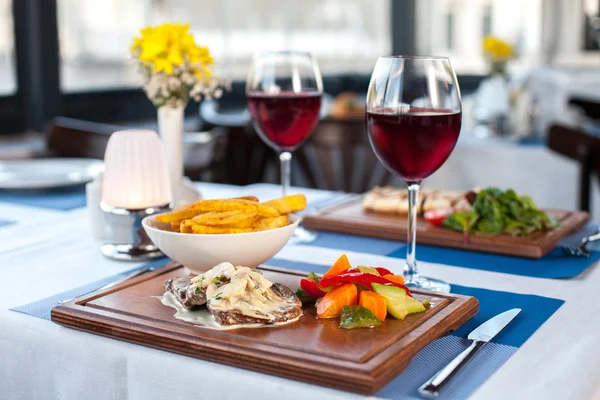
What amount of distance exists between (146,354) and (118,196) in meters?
0.48

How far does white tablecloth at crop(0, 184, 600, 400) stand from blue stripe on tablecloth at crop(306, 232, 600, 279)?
1.0 inches

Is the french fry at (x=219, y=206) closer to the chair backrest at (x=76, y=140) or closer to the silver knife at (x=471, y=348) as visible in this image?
the silver knife at (x=471, y=348)

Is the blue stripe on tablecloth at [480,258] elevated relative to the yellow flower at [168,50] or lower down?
lower down

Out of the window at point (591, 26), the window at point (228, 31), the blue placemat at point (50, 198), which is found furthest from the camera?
the window at point (591, 26)

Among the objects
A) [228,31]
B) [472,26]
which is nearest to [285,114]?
[228,31]

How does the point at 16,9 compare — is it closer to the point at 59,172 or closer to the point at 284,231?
the point at 59,172

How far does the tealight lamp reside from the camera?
1.24 m

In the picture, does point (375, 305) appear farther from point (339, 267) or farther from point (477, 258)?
point (477, 258)

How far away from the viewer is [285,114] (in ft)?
4.70

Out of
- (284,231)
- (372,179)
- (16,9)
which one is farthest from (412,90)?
(16,9)

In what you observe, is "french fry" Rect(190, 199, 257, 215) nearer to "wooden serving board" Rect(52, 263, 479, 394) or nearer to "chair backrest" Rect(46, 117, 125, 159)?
"wooden serving board" Rect(52, 263, 479, 394)

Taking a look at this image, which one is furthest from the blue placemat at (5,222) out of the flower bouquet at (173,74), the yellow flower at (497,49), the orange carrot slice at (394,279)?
the yellow flower at (497,49)

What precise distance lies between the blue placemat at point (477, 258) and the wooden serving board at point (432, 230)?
0.01 m

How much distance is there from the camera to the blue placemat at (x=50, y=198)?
1.67 metres
